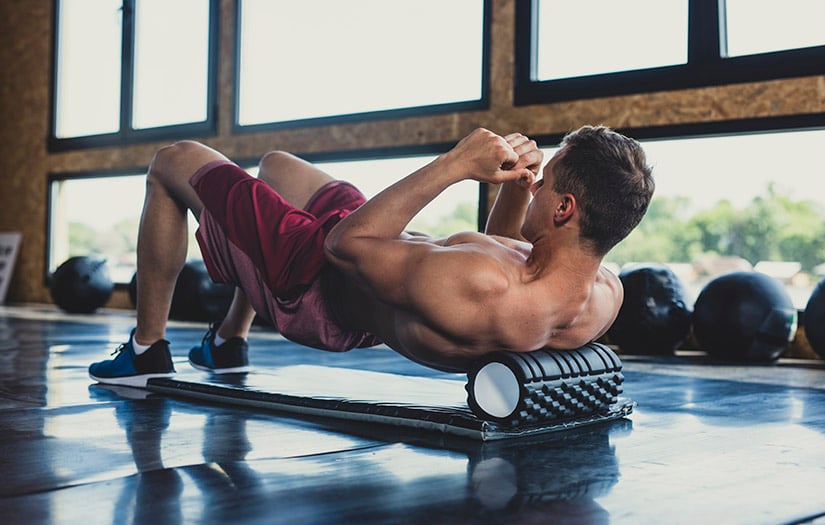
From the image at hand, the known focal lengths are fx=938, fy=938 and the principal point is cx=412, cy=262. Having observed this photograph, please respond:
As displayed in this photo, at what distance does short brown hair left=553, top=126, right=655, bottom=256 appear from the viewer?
1793mm

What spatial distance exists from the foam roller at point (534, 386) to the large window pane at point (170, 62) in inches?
192

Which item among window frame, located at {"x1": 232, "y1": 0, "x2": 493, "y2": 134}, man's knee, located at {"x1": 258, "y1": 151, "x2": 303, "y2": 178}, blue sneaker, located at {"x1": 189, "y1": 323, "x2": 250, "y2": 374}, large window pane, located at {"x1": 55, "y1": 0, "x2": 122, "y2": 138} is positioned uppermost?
large window pane, located at {"x1": 55, "y1": 0, "x2": 122, "y2": 138}

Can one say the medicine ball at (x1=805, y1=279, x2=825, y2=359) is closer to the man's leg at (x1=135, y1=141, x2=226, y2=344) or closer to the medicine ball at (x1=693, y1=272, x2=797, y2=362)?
the medicine ball at (x1=693, y1=272, x2=797, y2=362)

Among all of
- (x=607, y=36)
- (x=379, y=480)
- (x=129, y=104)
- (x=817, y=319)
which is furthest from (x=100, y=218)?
(x=379, y=480)

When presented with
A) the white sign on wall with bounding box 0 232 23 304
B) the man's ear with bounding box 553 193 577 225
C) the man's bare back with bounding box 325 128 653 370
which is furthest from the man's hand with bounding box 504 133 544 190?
the white sign on wall with bounding box 0 232 23 304

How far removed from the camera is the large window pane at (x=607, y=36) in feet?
14.5

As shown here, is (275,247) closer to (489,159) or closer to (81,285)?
(489,159)

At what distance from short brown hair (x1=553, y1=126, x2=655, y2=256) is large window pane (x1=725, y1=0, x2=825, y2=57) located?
2629 mm

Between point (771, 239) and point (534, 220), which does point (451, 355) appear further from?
point (771, 239)

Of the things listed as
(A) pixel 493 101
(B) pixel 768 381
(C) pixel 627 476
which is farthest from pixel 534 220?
(A) pixel 493 101

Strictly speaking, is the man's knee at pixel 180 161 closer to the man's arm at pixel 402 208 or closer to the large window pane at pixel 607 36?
the man's arm at pixel 402 208

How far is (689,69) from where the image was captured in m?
4.30

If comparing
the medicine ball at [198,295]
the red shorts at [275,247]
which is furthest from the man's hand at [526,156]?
the medicine ball at [198,295]

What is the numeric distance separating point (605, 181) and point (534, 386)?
43 cm
